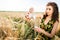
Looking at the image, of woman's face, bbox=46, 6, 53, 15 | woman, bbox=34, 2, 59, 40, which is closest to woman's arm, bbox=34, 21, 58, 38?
woman, bbox=34, 2, 59, 40

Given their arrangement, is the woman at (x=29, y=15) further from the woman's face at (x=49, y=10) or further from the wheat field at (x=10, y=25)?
the woman's face at (x=49, y=10)

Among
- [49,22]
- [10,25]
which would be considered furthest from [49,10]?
[10,25]

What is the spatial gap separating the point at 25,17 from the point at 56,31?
36cm

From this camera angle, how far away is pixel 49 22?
4.91 ft

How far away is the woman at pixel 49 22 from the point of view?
147 cm

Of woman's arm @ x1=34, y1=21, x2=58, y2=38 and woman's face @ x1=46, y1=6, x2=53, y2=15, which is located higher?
woman's face @ x1=46, y1=6, x2=53, y2=15

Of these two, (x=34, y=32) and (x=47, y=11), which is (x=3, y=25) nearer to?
(x=34, y=32)

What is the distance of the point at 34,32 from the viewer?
147 centimetres

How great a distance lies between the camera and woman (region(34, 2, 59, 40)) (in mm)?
1466

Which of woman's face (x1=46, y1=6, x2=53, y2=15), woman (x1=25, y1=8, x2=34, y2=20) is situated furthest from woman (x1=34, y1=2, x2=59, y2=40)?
woman (x1=25, y1=8, x2=34, y2=20)

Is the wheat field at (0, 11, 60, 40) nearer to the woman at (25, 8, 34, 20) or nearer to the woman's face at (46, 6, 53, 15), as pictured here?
the woman at (25, 8, 34, 20)

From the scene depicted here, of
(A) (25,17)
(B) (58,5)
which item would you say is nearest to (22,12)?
(A) (25,17)

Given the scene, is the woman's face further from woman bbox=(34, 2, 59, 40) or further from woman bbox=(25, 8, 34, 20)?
woman bbox=(25, 8, 34, 20)

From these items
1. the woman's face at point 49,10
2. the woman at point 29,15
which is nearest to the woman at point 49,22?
the woman's face at point 49,10
